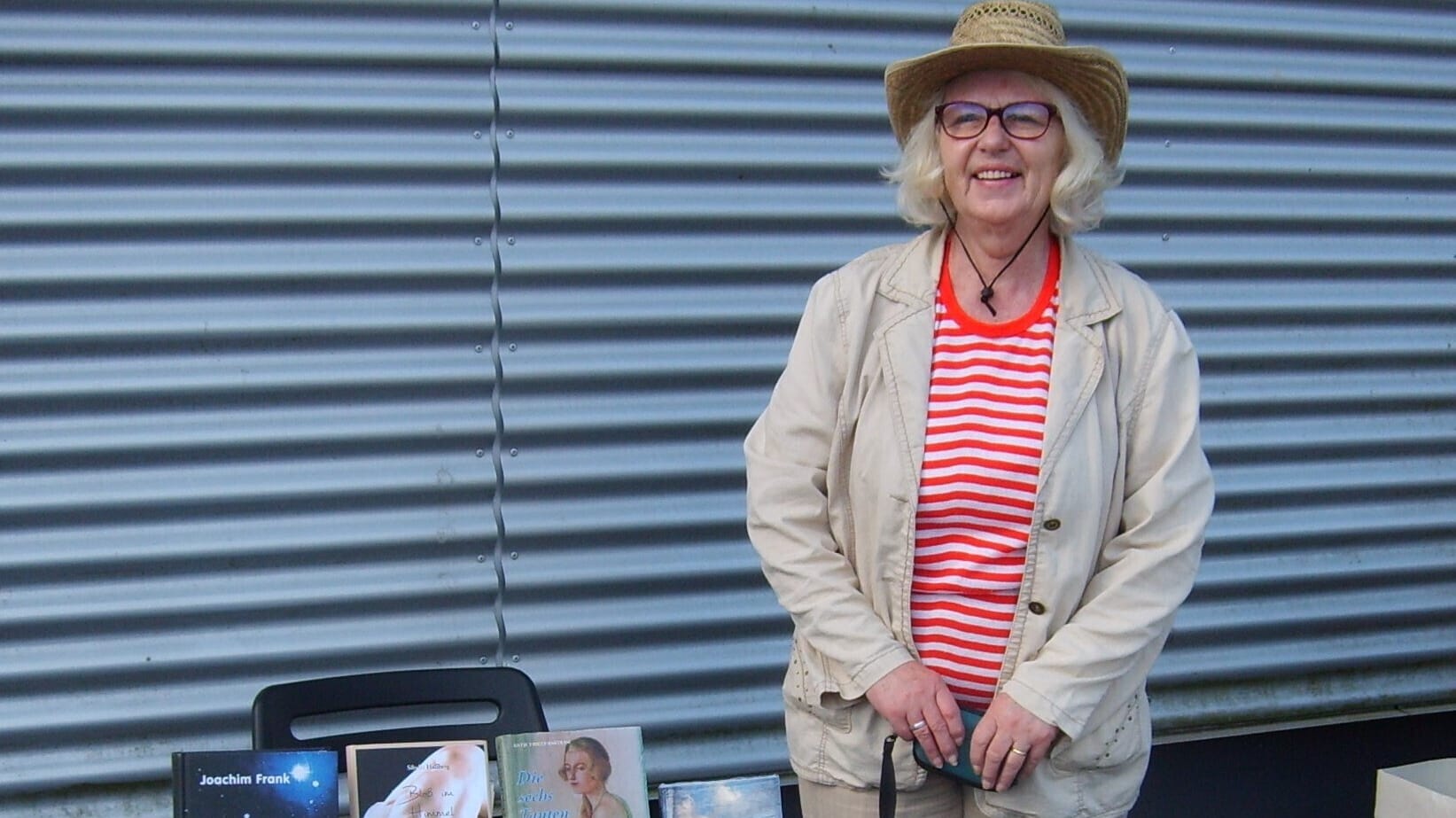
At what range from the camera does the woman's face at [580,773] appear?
2242mm

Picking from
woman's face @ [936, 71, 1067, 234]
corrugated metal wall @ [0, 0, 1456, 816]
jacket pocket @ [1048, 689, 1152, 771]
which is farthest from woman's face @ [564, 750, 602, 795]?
corrugated metal wall @ [0, 0, 1456, 816]

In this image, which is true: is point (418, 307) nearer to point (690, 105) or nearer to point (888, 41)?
point (690, 105)

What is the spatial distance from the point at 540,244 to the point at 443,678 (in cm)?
112

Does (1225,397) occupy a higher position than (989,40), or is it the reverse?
(989,40)

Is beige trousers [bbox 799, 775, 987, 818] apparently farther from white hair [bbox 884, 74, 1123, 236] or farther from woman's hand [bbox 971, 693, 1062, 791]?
white hair [bbox 884, 74, 1123, 236]

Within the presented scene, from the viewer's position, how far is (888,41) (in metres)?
3.92

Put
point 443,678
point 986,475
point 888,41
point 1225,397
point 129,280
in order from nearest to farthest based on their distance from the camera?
1. point 986,475
2. point 443,678
3. point 129,280
4. point 888,41
5. point 1225,397

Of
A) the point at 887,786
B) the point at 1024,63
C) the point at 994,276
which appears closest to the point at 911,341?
the point at 994,276

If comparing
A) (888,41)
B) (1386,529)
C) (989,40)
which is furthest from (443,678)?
(1386,529)

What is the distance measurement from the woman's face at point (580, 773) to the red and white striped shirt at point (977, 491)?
625mm

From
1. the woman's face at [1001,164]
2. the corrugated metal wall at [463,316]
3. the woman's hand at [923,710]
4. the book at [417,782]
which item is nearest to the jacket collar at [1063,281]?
the woman's face at [1001,164]

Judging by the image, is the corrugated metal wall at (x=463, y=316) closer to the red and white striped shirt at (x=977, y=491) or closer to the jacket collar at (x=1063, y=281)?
the jacket collar at (x=1063, y=281)

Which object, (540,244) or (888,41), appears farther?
(888,41)

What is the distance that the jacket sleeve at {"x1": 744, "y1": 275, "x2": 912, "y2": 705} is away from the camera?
2.59 meters
